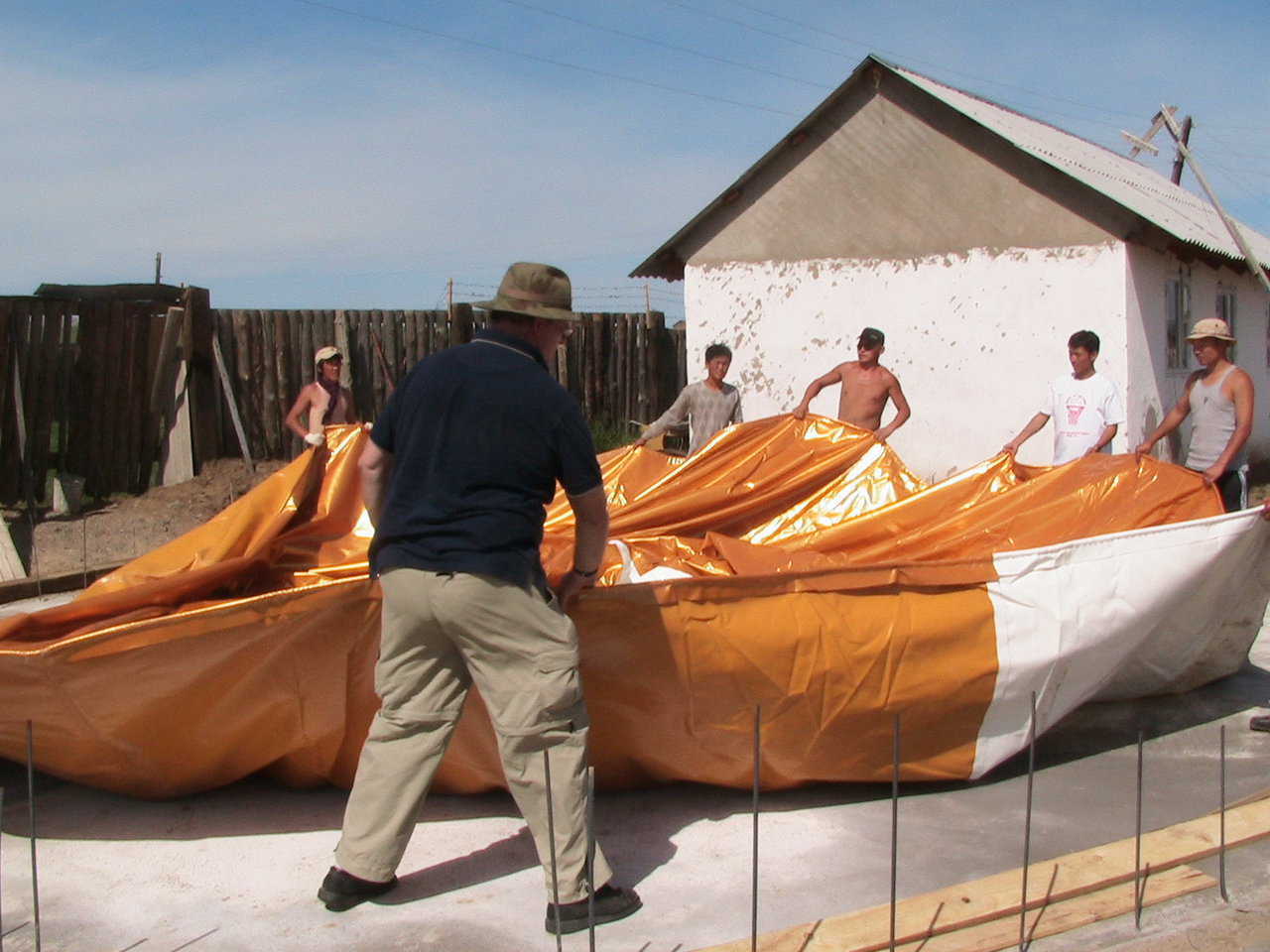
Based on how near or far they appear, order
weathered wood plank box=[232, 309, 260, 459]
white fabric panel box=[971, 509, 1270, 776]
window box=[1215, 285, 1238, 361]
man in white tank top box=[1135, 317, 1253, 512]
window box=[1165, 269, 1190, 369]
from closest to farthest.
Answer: white fabric panel box=[971, 509, 1270, 776] < man in white tank top box=[1135, 317, 1253, 512] < weathered wood plank box=[232, 309, 260, 459] < window box=[1165, 269, 1190, 369] < window box=[1215, 285, 1238, 361]

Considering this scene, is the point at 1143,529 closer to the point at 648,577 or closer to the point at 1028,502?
the point at 1028,502

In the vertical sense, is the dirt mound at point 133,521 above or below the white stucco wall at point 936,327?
below

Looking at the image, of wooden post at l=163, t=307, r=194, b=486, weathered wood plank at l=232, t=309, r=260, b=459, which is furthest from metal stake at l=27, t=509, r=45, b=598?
weathered wood plank at l=232, t=309, r=260, b=459


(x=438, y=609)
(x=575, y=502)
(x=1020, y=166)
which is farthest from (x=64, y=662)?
(x=1020, y=166)

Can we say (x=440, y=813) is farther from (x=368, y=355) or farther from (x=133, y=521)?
(x=368, y=355)

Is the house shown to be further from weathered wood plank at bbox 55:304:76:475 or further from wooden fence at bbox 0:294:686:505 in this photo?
weathered wood plank at bbox 55:304:76:475

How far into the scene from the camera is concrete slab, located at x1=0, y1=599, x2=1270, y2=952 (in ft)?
10.8

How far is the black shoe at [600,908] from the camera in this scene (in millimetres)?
3248

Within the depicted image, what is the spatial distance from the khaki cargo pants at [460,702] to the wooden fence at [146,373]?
8253 mm

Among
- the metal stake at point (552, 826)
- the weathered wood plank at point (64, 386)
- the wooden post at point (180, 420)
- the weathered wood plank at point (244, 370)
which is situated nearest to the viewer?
the metal stake at point (552, 826)

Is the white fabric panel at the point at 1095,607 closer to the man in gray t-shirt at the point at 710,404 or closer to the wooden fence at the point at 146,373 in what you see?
the man in gray t-shirt at the point at 710,404

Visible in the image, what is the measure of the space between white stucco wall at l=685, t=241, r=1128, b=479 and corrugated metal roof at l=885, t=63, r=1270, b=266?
30.7 inches

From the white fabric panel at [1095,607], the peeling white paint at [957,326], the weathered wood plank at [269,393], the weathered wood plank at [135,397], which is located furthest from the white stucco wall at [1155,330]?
the weathered wood plank at [135,397]

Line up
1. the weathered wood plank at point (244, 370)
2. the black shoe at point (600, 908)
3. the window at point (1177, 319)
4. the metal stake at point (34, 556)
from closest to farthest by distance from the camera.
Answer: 1. the black shoe at point (600, 908)
2. the metal stake at point (34, 556)
3. the weathered wood plank at point (244, 370)
4. the window at point (1177, 319)
